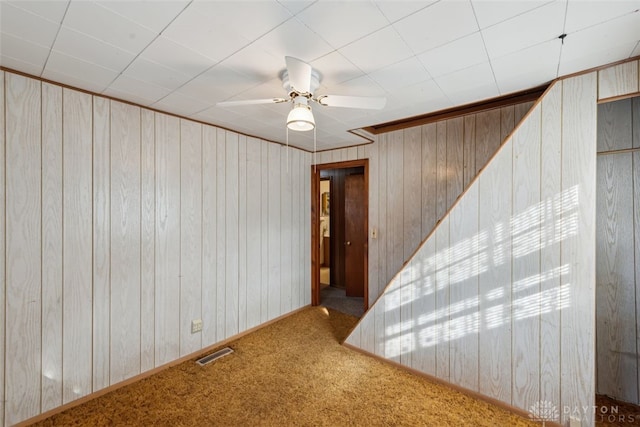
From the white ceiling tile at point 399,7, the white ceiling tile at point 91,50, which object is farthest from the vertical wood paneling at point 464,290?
the white ceiling tile at point 91,50

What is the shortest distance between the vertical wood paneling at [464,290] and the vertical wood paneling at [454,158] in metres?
0.75

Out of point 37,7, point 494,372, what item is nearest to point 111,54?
point 37,7

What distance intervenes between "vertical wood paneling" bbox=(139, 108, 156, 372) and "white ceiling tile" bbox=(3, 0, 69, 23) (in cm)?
113

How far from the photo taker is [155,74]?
1.75 meters

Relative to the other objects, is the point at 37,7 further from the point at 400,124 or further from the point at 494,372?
the point at 494,372

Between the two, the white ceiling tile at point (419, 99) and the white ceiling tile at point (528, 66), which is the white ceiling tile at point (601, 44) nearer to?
the white ceiling tile at point (528, 66)

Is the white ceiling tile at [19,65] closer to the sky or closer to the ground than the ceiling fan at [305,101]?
closer to the sky

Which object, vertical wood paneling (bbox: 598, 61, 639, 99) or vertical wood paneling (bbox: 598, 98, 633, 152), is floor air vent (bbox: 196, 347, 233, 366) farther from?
vertical wood paneling (bbox: 598, 98, 633, 152)

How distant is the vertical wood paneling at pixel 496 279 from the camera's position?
1.94 metres

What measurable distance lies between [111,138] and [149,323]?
1.67 m

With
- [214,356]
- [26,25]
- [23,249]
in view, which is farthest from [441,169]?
[23,249]

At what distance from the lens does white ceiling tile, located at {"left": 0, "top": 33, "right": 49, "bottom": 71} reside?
141 cm

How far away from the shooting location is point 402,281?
2.41m

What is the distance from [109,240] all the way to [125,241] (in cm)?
11
